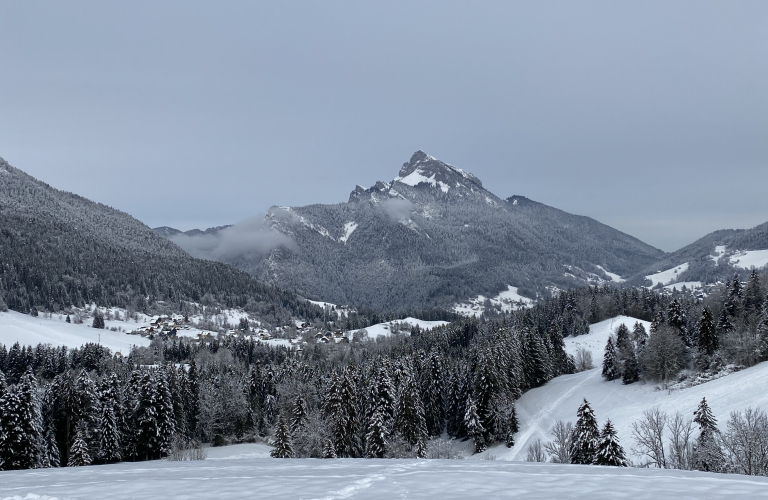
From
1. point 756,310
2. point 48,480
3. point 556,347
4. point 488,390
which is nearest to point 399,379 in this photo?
point 488,390

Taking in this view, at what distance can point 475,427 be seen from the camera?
66.8m

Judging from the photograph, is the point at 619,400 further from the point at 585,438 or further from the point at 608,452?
the point at 608,452

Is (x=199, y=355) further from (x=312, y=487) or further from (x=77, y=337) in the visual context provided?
(x=312, y=487)

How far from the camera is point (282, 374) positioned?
3930 inches

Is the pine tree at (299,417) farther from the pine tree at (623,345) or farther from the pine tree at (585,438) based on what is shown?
the pine tree at (623,345)

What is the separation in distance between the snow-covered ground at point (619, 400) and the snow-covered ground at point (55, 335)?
14600 cm

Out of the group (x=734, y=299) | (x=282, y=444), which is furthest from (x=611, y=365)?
(x=282, y=444)

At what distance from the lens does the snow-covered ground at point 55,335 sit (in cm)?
16462

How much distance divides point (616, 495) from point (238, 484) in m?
10.7

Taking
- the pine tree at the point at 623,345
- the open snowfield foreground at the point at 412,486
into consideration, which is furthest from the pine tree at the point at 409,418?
the open snowfield foreground at the point at 412,486

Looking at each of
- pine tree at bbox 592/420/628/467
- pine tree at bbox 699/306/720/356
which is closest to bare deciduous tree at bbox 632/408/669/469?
pine tree at bbox 592/420/628/467

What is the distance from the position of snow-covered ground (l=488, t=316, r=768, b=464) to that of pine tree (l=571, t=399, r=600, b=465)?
9563mm

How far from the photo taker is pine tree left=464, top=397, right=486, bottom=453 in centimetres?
6625

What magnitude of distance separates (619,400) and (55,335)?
188m
